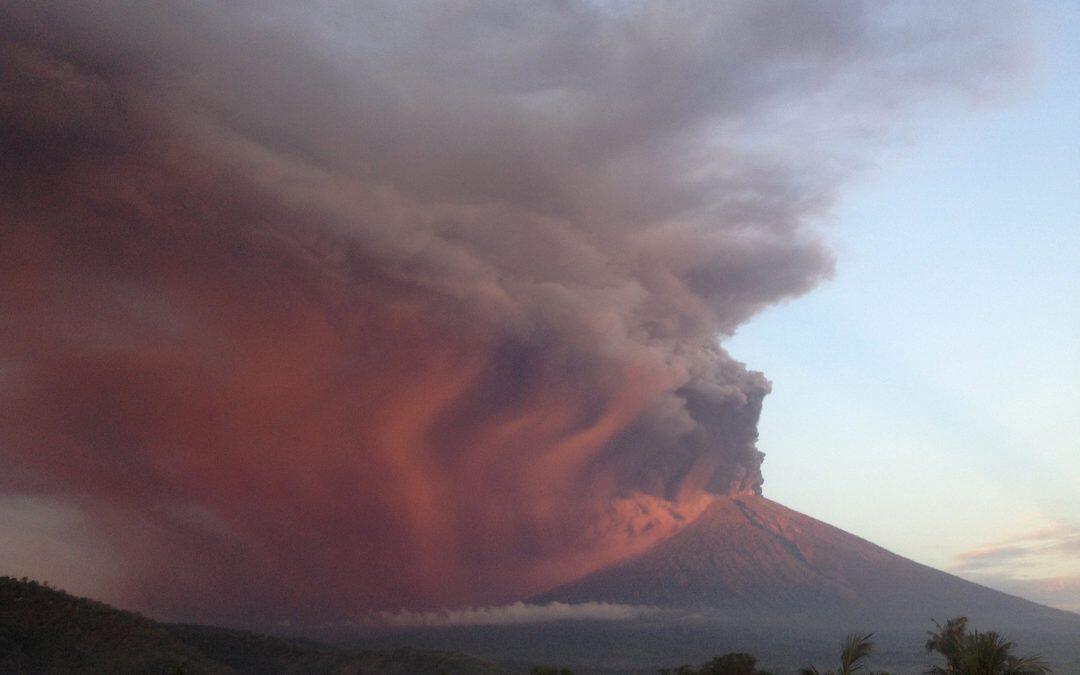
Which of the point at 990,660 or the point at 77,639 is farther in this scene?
the point at 77,639

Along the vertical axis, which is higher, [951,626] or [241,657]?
[951,626]

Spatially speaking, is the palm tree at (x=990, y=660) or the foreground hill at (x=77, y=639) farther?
the foreground hill at (x=77, y=639)

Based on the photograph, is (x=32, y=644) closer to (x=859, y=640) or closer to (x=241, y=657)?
(x=241, y=657)

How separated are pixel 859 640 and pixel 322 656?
13959 cm

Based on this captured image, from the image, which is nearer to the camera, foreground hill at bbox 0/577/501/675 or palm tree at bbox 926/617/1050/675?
palm tree at bbox 926/617/1050/675

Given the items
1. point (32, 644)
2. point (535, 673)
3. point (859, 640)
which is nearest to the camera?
point (859, 640)

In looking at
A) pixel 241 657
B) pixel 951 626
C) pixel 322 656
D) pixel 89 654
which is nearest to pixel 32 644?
pixel 89 654

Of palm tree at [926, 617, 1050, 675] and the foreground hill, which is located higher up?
palm tree at [926, 617, 1050, 675]

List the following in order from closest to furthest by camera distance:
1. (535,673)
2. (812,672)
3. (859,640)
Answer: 1. (859,640)
2. (812,672)
3. (535,673)

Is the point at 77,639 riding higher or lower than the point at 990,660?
lower

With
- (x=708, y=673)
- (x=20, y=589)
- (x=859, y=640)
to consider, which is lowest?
(x=20, y=589)

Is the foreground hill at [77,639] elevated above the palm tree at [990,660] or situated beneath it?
situated beneath

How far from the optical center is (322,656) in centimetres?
15450

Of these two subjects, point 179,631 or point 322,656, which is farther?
point 322,656
